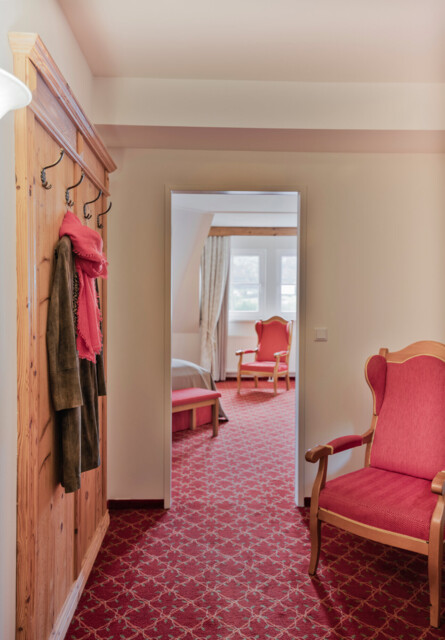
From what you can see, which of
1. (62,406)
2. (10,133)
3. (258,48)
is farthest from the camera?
(258,48)

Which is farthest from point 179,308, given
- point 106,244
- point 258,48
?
point 258,48

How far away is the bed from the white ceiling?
3.13 metres

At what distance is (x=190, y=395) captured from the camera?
4785 millimetres

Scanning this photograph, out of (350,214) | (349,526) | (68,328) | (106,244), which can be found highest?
(350,214)

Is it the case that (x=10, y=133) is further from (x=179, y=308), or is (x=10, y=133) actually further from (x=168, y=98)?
(x=179, y=308)

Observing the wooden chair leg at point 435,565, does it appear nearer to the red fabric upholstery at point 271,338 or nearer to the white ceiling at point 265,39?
the white ceiling at point 265,39

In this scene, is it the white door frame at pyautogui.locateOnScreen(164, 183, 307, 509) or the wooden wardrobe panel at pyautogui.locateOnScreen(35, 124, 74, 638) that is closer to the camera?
the wooden wardrobe panel at pyautogui.locateOnScreen(35, 124, 74, 638)

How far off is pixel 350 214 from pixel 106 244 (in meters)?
1.63

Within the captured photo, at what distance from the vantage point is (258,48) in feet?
7.88

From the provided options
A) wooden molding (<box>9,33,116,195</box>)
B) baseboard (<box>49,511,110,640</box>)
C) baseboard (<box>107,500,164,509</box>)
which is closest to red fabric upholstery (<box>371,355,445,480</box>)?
baseboard (<box>107,500,164,509</box>)

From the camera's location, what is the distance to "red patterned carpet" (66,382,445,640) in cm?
195

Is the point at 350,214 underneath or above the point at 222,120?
underneath

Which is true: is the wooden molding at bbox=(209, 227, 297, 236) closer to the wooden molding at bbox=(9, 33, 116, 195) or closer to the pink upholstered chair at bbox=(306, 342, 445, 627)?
the pink upholstered chair at bbox=(306, 342, 445, 627)

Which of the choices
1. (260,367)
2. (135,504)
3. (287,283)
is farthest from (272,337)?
(135,504)
